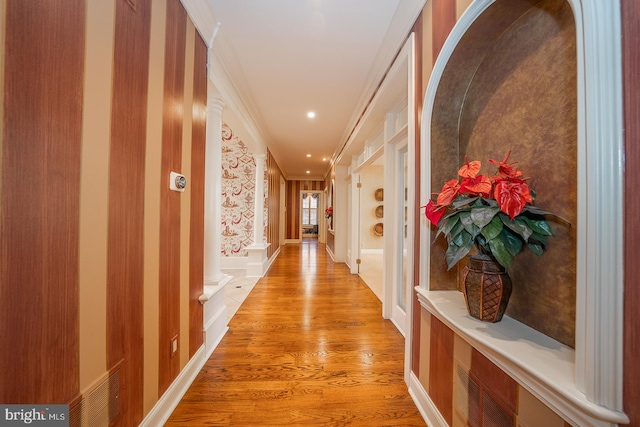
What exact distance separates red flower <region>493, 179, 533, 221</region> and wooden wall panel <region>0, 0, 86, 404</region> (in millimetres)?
1526

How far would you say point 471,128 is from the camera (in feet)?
4.24

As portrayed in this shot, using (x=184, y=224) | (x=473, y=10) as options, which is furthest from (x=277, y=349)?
(x=473, y=10)

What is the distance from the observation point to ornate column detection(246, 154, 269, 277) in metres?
4.18

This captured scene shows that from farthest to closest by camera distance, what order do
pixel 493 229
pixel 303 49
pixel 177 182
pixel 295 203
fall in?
pixel 295 203 < pixel 303 49 < pixel 177 182 < pixel 493 229

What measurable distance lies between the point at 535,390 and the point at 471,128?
1206 mm

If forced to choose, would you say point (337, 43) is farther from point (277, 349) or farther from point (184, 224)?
point (277, 349)

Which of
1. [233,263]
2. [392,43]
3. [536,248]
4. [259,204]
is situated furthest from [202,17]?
[233,263]

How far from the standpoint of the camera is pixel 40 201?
72 cm

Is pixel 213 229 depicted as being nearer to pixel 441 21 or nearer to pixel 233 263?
pixel 441 21

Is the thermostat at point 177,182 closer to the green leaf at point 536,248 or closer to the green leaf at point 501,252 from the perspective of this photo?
the green leaf at point 501,252

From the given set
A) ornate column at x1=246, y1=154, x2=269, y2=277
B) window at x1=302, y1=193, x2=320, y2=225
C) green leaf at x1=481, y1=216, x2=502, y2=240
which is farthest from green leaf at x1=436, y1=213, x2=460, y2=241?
window at x1=302, y1=193, x2=320, y2=225

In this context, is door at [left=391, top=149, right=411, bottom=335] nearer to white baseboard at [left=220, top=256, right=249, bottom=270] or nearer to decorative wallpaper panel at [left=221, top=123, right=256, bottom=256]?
decorative wallpaper panel at [left=221, top=123, right=256, bottom=256]

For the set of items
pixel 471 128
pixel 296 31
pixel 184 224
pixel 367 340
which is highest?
pixel 296 31

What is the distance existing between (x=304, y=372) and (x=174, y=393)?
84cm
